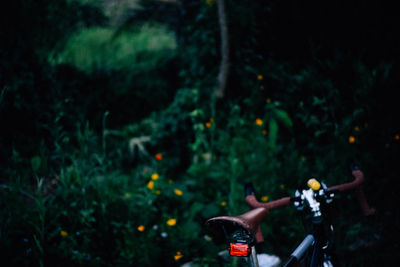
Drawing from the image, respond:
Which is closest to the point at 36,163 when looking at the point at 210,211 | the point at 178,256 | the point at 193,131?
the point at 178,256

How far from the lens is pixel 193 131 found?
378 cm

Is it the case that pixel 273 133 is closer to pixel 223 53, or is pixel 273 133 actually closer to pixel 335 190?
pixel 223 53

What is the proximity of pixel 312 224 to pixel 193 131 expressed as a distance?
2309 millimetres

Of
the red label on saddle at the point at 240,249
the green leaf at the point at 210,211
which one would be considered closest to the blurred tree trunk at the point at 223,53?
the green leaf at the point at 210,211

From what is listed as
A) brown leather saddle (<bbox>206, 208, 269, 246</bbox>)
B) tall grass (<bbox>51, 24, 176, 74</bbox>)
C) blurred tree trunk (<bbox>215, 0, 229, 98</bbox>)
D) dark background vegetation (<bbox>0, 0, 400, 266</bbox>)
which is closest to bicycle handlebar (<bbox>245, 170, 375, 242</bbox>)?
brown leather saddle (<bbox>206, 208, 269, 246</bbox>)

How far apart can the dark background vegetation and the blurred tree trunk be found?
0.46 feet

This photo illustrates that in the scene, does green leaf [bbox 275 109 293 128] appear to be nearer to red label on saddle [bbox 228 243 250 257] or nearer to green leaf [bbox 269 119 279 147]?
green leaf [bbox 269 119 279 147]

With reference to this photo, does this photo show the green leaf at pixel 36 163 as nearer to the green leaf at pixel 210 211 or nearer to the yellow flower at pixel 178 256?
the yellow flower at pixel 178 256

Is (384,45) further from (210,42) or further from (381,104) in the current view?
(210,42)

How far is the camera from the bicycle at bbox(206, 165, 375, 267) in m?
1.25

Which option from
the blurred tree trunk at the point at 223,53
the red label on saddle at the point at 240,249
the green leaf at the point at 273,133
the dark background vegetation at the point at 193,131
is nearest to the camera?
the red label on saddle at the point at 240,249

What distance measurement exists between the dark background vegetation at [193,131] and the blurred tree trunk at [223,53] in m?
0.14

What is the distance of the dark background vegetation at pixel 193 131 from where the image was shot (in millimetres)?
2564

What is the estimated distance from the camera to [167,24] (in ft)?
25.0
